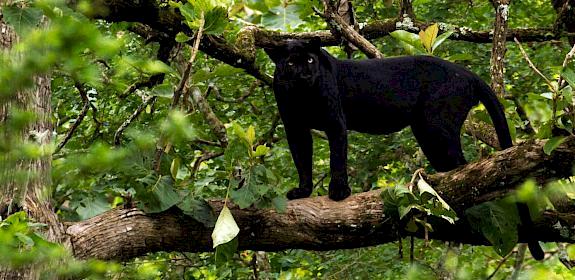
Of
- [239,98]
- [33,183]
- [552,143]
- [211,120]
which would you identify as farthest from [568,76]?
[239,98]

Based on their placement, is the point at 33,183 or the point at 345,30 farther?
the point at 345,30

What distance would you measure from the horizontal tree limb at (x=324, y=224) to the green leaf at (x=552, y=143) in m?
0.21

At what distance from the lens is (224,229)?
2994mm

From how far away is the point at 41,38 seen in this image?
107 cm

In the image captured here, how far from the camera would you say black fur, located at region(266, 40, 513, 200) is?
368 cm

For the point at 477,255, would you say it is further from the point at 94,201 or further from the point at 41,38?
the point at 41,38

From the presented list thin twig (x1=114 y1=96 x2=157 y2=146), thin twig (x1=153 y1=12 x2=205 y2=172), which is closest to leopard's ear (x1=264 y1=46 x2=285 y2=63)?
thin twig (x1=114 y1=96 x2=157 y2=146)

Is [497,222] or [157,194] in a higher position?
[497,222]

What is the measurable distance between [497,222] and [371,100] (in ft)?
3.46

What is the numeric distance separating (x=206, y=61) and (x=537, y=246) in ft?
8.42

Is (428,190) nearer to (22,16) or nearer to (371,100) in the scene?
(371,100)

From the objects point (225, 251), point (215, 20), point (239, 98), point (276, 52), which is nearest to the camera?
point (215, 20)

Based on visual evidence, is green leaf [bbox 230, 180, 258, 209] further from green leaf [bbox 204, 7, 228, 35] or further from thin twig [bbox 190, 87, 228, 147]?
thin twig [bbox 190, 87, 228, 147]

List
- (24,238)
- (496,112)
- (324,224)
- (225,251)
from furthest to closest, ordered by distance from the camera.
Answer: (496,112)
(324,224)
(225,251)
(24,238)
